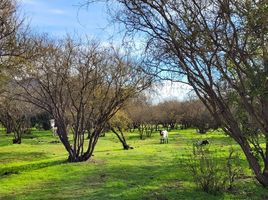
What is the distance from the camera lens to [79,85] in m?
22.9

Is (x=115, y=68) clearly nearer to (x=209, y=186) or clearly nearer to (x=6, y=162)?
(x=6, y=162)

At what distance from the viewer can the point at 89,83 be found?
74.5ft

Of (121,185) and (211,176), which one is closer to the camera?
(211,176)

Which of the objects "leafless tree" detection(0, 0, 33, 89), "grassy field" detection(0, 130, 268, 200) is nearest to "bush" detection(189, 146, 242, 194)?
"grassy field" detection(0, 130, 268, 200)

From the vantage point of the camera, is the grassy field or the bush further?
the bush

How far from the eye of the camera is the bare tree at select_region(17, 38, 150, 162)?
72.0 feet

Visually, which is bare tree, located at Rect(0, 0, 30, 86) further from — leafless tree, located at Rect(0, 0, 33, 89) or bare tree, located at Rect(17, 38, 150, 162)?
bare tree, located at Rect(17, 38, 150, 162)

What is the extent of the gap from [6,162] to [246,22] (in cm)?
2008

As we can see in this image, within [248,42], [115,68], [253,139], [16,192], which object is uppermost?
[115,68]

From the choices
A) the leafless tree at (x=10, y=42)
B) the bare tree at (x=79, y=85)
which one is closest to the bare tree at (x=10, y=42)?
the leafless tree at (x=10, y=42)

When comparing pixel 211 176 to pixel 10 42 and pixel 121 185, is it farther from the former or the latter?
pixel 10 42

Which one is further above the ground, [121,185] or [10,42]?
[10,42]

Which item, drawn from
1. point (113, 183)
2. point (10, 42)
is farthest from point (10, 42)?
point (113, 183)

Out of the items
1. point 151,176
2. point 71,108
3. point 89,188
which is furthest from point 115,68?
point 89,188
